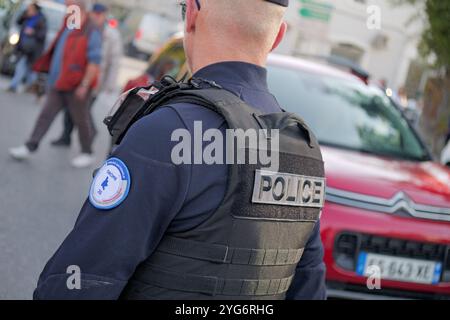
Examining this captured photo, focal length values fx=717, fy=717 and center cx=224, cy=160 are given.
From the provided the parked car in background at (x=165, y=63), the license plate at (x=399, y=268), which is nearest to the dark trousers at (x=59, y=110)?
the parked car in background at (x=165, y=63)

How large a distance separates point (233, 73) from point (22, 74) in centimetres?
1133

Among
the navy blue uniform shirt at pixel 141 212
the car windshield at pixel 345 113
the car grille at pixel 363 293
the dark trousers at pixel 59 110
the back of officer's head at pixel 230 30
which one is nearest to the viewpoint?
the navy blue uniform shirt at pixel 141 212

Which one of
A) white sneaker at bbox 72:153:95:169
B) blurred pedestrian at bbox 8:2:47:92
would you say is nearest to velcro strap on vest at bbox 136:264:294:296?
white sneaker at bbox 72:153:95:169

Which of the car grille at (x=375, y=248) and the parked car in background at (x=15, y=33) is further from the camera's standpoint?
the parked car in background at (x=15, y=33)

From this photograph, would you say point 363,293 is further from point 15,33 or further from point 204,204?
point 15,33

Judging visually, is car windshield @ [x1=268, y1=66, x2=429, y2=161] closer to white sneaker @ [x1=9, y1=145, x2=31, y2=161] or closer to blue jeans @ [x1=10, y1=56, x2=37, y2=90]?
white sneaker @ [x1=9, y1=145, x2=31, y2=161]

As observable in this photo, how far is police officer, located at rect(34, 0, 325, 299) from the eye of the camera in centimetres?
156

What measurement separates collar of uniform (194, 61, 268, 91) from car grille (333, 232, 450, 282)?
7.56ft

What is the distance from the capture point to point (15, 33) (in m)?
13.1

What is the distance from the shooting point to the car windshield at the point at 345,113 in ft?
16.3

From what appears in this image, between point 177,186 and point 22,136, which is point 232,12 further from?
point 22,136

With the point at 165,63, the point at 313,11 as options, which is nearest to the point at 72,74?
the point at 165,63

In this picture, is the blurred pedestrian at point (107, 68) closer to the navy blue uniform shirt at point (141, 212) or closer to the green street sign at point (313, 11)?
the green street sign at point (313, 11)
